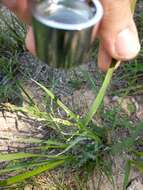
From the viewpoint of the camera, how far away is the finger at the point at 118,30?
0.64 meters

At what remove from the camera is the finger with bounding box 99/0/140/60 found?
2.09 ft

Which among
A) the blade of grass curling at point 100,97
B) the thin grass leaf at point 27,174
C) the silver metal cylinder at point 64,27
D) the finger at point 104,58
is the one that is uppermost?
the silver metal cylinder at point 64,27

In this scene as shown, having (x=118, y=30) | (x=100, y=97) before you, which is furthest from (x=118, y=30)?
(x=100, y=97)

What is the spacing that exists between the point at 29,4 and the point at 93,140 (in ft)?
2.43

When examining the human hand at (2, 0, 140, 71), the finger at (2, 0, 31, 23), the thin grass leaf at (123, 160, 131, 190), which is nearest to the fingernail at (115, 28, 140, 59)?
the human hand at (2, 0, 140, 71)

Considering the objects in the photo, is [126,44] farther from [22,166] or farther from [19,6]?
[22,166]

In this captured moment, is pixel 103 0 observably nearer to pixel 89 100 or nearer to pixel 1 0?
pixel 1 0

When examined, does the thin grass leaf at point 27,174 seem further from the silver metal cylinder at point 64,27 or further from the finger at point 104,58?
the silver metal cylinder at point 64,27

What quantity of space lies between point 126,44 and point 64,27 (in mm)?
163

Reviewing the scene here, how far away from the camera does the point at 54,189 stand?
48.9 inches

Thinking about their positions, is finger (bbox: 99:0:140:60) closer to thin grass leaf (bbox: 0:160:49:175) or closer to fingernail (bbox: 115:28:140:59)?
fingernail (bbox: 115:28:140:59)

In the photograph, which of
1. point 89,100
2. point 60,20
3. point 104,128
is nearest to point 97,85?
point 89,100

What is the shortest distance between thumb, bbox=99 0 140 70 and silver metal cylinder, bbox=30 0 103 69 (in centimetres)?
6

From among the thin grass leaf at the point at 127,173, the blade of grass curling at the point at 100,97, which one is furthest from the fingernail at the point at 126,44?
the thin grass leaf at the point at 127,173
